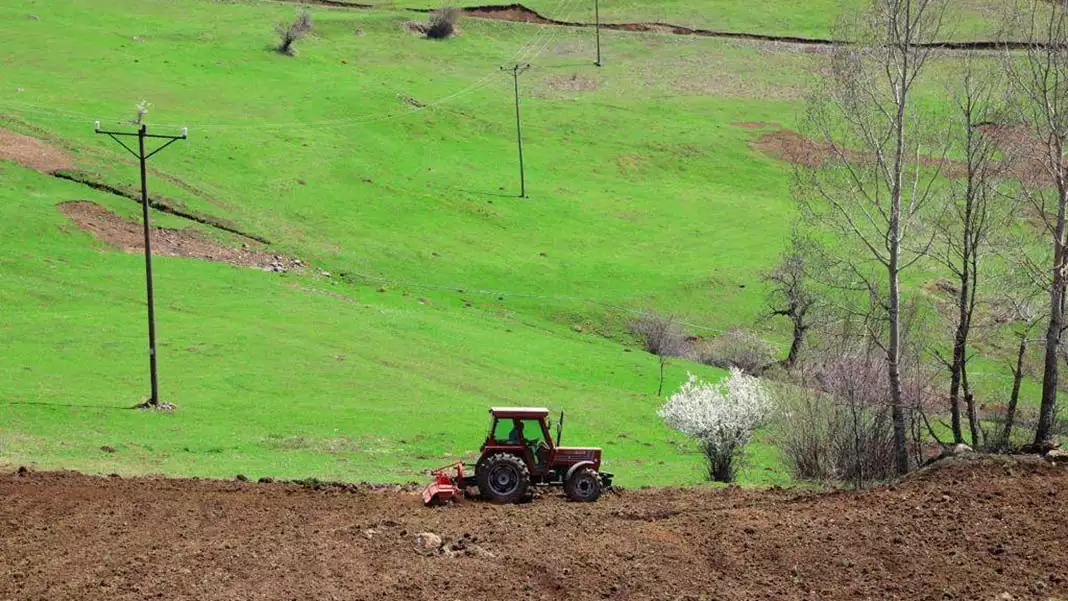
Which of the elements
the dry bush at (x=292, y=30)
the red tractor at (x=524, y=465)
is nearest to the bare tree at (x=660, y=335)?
the red tractor at (x=524, y=465)

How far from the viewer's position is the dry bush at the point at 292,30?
112 m

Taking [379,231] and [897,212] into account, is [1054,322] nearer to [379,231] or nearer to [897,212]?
[897,212]

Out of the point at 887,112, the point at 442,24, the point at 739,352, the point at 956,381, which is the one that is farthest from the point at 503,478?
the point at 442,24

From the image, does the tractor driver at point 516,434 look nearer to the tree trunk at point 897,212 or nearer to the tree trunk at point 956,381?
the tree trunk at point 897,212

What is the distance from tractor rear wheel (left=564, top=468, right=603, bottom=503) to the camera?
26.3 metres

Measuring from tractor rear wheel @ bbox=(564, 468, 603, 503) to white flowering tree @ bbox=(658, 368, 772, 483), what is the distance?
35.2 ft

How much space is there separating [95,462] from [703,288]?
160ft

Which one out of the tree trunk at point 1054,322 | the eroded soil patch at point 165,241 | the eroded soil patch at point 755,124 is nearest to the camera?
the tree trunk at point 1054,322

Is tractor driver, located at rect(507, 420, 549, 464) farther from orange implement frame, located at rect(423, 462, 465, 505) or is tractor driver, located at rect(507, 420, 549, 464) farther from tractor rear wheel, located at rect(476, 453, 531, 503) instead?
orange implement frame, located at rect(423, 462, 465, 505)

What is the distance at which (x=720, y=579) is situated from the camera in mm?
20391

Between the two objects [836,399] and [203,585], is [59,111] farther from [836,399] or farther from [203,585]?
[203,585]

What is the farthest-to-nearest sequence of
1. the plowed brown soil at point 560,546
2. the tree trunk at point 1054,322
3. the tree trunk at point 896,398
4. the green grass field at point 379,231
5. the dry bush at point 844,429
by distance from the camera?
the green grass field at point 379,231 → the tree trunk at point 1054,322 → the dry bush at point 844,429 → the tree trunk at point 896,398 → the plowed brown soil at point 560,546

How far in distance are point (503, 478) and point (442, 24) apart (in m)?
105

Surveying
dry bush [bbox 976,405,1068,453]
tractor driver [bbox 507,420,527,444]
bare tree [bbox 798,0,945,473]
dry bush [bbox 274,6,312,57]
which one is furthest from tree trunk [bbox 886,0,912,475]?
dry bush [bbox 274,6,312,57]
